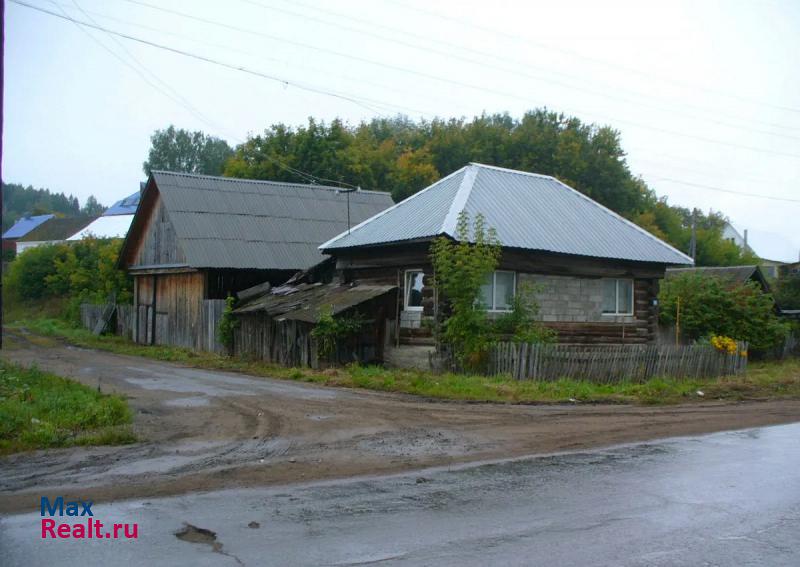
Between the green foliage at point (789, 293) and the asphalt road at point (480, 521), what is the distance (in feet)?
98.4

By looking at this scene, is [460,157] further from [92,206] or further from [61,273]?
[92,206]

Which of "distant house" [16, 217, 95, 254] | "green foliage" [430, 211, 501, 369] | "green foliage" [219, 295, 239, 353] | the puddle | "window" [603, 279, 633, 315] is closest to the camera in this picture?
the puddle

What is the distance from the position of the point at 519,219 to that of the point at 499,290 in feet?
8.65

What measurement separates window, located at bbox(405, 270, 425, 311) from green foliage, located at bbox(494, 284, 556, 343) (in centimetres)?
237

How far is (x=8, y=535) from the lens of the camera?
655 cm

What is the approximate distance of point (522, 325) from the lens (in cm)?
2062

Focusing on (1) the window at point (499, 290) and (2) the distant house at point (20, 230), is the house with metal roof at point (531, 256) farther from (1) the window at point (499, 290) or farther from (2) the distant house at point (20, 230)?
(2) the distant house at point (20, 230)

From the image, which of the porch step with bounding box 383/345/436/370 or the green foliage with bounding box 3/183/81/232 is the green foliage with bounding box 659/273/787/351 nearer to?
the porch step with bounding box 383/345/436/370

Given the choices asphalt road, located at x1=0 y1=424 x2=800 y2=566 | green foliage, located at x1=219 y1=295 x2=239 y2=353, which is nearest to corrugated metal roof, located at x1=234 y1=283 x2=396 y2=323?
green foliage, located at x1=219 y1=295 x2=239 y2=353

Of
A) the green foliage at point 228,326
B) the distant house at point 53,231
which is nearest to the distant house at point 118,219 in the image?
the distant house at point 53,231

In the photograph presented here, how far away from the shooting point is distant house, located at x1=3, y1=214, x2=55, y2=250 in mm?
88188

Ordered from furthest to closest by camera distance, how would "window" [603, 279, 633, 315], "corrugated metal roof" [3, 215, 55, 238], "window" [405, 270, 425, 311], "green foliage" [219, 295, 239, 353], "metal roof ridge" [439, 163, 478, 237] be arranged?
"corrugated metal roof" [3, 215, 55, 238] < "green foliage" [219, 295, 239, 353] < "window" [603, 279, 633, 315] < "window" [405, 270, 425, 311] < "metal roof ridge" [439, 163, 478, 237]

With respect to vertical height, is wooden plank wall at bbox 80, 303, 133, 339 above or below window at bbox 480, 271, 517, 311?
below

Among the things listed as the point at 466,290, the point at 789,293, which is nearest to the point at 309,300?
the point at 466,290
